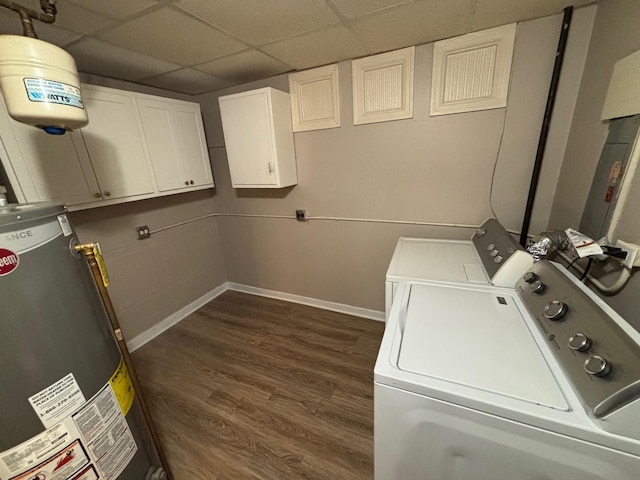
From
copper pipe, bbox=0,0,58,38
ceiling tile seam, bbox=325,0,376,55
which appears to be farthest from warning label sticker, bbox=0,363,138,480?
ceiling tile seam, bbox=325,0,376,55

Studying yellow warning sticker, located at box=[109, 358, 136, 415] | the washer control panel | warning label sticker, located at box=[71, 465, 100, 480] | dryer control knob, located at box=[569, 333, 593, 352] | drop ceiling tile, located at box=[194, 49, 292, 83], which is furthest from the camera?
drop ceiling tile, located at box=[194, 49, 292, 83]

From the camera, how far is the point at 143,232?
7.41 ft

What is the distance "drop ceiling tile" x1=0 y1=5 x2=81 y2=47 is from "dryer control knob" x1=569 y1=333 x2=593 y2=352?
97.3 inches

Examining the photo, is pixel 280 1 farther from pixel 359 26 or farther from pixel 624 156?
pixel 624 156

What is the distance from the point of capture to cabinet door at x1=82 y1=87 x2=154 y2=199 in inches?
63.8

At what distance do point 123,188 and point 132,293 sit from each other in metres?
0.97

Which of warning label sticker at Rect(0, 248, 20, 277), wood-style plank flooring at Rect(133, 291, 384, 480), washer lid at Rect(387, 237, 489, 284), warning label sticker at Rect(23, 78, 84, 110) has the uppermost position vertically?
warning label sticker at Rect(23, 78, 84, 110)

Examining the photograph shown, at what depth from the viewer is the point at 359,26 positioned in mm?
1420

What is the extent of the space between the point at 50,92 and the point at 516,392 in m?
1.65

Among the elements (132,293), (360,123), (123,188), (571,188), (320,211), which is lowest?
(132,293)

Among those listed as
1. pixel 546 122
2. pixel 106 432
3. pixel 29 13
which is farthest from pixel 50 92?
pixel 546 122

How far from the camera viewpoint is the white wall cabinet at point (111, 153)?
1.34 m

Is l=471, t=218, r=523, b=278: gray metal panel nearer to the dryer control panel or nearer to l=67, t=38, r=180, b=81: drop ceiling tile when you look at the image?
the dryer control panel

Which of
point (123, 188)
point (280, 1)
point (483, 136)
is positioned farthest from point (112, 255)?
point (483, 136)
